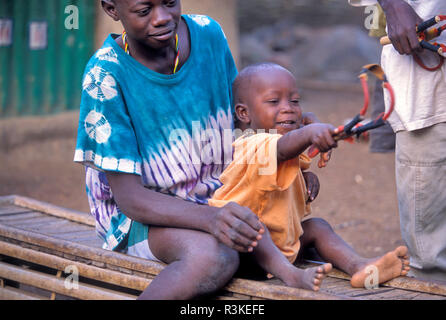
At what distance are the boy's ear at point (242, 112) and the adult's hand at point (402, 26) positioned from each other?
0.71 meters

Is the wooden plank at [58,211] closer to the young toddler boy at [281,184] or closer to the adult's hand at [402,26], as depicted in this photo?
the young toddler boy at [281,184]

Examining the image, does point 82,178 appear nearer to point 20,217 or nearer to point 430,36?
point 20,217

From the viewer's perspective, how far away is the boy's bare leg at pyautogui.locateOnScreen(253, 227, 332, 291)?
2266 mm

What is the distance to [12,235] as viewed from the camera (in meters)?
3.09

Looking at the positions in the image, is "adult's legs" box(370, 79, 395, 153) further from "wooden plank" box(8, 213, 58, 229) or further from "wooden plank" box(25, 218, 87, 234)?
"wooden plank" box(8, 213, 58, 229)

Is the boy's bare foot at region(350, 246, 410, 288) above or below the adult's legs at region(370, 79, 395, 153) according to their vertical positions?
below

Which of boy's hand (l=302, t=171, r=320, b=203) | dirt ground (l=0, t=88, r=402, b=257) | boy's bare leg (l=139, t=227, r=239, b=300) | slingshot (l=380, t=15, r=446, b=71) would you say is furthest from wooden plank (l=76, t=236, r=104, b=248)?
dirt ground (l=0, t=88, r=402, b=257)

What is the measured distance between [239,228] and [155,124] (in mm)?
645

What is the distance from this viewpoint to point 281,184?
7.72 feet

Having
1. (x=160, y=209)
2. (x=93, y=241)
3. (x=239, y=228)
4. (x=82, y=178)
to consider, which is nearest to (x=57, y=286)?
(x=93, y=241)

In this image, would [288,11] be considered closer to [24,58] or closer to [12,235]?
[24,58]

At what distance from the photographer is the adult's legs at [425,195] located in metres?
2.94

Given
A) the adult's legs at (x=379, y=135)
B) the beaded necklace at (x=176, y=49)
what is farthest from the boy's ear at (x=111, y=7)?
the adult's legs at (x=379, y=135)
